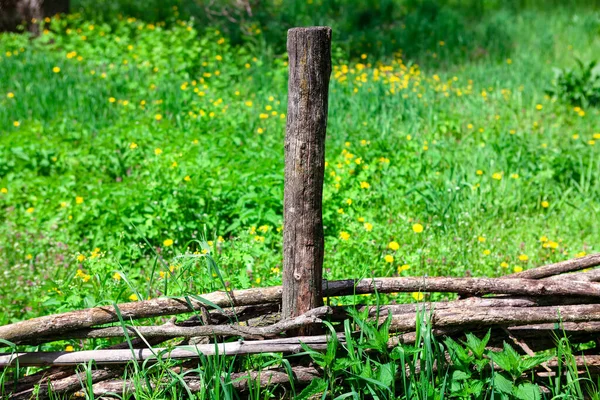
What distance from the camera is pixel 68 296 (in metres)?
3.10

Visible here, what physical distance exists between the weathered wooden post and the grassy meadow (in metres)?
0.33

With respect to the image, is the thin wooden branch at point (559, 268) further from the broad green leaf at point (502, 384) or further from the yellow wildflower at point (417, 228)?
the yellow wildflower at point (417, 228)

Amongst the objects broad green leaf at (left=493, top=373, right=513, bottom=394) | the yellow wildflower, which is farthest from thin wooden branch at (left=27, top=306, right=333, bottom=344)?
the yellow wildflower

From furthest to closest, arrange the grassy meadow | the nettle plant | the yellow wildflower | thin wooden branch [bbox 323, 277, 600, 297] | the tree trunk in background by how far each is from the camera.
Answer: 1. the tree trunk in background
2. the nettle plant
3. the yellow wildflower
4. the grassy meadow
5. thin wooden branch [bbox 323, 277, 600, 297]

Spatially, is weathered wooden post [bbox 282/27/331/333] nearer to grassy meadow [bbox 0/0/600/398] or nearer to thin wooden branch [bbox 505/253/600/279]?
grassy meadow [bbox 0/0/600/398]

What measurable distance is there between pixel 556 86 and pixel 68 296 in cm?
545

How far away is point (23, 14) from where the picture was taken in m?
8.48

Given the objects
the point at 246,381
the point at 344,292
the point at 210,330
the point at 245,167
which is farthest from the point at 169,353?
the point at 245,167

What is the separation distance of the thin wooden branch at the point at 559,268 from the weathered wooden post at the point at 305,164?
1.05m

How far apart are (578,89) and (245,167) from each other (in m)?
3.82

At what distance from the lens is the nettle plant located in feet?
21.0

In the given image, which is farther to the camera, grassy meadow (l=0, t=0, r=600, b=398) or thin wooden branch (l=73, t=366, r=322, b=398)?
grassy meadow (l=0, t=0, r=600, b=398)

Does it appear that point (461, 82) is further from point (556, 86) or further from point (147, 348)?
point (147, 348)

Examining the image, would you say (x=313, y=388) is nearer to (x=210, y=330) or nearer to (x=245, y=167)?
(x=210, y=330)
